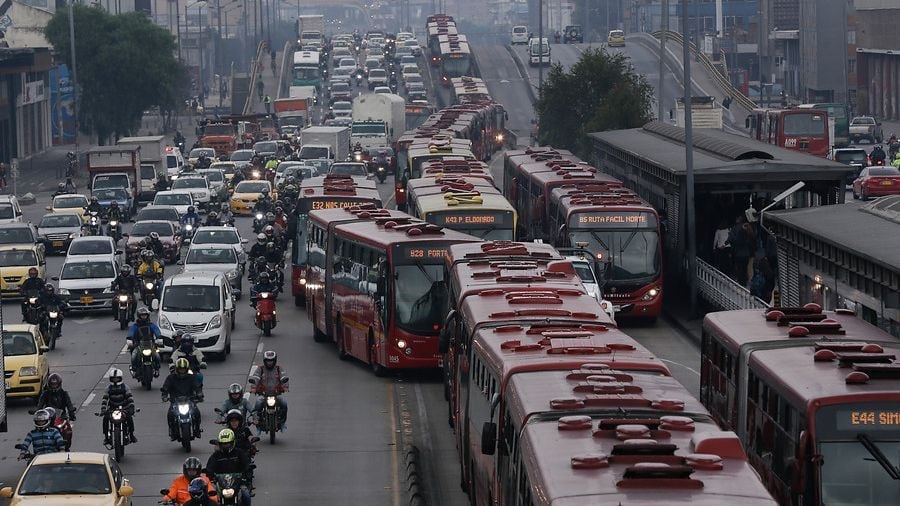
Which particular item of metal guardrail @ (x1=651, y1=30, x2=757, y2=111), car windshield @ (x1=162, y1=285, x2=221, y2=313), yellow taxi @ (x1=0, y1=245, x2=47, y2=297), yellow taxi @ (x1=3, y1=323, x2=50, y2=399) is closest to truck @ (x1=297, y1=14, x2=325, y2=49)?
metal guardrail @ (x1=651, y1=30, x2=757, y2=111)

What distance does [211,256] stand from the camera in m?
44.6

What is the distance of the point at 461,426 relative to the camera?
22234 mm

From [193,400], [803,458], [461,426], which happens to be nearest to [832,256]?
[461,426]

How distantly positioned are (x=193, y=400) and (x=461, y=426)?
16.8 ft

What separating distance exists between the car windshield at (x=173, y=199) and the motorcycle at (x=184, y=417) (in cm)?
3513

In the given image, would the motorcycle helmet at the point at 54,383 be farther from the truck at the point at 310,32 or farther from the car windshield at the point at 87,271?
the truck at the point at 310,32

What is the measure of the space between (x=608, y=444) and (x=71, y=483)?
26.0 ft

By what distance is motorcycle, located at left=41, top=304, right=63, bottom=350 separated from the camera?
1459 inches

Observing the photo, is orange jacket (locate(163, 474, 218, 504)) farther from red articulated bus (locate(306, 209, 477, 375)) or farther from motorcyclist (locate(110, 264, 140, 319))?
motorcyclist (locate(110, 264, 140, 319))

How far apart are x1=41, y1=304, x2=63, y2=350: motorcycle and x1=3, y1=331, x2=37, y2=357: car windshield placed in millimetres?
6646

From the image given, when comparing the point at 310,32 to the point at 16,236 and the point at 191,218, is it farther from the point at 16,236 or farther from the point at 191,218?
the point at 16,236

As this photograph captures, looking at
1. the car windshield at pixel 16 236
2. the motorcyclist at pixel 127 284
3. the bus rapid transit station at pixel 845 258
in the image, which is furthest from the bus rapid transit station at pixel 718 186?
the car windshield at pixel 16 236

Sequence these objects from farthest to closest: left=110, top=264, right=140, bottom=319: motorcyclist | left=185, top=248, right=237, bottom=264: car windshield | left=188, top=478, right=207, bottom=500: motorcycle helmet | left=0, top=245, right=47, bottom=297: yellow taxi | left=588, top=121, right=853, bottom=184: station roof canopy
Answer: left=0, top=245, right=47, bottom=297: yellow taxi, left=185, top=248, right=237, bottom=264: car windshield, left=110, top=264, right=140, bottom=319: motorcyclist, left=588, top=121, right=853, bottom=184: station roof canopy, left=188, top=478, right=207, bottom=500: motorcycle helmet

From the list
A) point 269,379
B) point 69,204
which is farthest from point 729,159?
point 69,204
